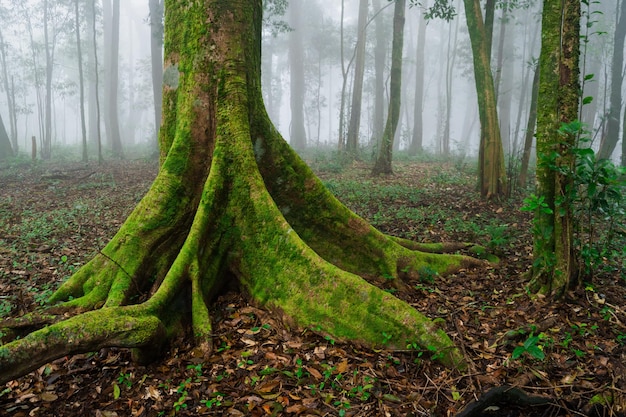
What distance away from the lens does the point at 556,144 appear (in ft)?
13.1

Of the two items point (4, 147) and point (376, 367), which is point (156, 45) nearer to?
point (4, 147)

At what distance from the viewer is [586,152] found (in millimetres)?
3658

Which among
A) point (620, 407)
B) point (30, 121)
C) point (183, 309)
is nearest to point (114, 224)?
point (183, 309)

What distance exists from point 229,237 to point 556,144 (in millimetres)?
3454

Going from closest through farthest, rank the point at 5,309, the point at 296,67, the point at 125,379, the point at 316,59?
the point at 125,379, the point at 5,309, the point at 296,67, the point at 316,59

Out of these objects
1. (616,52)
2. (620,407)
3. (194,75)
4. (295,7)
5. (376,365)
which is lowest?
(376,365)

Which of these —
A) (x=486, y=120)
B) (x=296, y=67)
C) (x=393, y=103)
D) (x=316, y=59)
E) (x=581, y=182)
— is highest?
(x=316, y=59)

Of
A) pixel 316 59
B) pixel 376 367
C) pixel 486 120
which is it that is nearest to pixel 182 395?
pixel 376 367

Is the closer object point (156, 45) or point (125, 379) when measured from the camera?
point (125, 379)

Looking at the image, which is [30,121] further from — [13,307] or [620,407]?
[620,407]

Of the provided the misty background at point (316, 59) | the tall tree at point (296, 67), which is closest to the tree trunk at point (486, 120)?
the misty background at point (316, 59)

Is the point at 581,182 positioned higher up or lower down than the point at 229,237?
higher up

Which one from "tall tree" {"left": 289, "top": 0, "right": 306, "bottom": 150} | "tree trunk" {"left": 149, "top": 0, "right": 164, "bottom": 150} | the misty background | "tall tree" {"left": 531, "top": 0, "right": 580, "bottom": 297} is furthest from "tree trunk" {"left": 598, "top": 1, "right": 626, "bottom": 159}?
"tall tree" {"left": 289, "top": 0, "right": 306, "bottom": 150}

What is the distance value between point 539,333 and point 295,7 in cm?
3226
